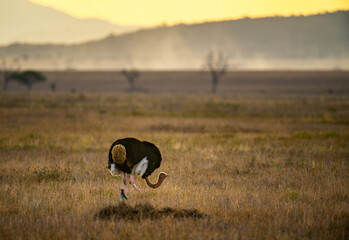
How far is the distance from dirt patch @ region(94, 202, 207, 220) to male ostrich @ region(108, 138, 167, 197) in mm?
333

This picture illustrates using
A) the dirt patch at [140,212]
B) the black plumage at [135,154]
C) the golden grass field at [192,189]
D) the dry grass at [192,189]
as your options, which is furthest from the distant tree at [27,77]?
the dirt patch at [140,212]

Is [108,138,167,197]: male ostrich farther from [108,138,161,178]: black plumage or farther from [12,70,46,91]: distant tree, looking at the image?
[12,70,46,91]: distant tree

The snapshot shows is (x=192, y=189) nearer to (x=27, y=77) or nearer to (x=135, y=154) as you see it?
(x=135, y=154)

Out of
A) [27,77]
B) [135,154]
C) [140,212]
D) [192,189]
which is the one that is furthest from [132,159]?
[27,77]

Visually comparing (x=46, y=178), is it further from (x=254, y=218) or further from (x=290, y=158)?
(x=290, y=158)

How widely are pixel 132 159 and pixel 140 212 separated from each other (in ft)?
3.37

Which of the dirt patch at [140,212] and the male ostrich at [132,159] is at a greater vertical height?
the male ostrich at [132,159]

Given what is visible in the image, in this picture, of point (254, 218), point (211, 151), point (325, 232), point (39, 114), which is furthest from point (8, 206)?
point (39, 114)

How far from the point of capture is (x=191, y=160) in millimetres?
13742

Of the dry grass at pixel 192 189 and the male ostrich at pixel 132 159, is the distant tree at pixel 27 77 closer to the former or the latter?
the dry grass at pixel 192 189

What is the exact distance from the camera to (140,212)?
25.8ft

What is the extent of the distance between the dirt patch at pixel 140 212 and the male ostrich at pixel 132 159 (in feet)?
1.09

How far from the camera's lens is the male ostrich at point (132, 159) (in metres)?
8.27

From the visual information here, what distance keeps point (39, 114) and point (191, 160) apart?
19648mm
